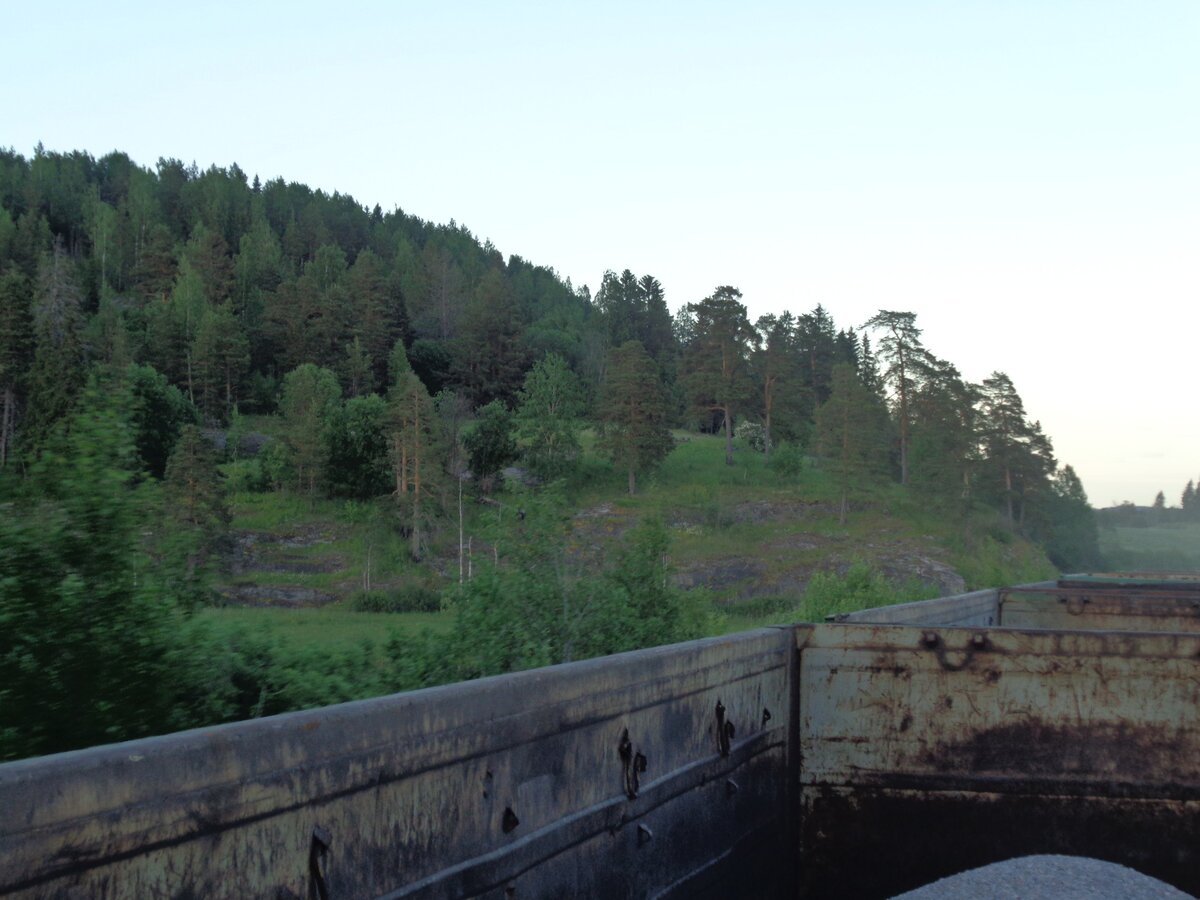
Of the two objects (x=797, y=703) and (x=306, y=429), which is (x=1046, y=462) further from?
(x=797, y=703)

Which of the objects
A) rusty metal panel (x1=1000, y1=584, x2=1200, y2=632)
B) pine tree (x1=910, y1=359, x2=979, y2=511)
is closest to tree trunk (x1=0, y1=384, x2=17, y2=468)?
rusty metal panel (x1=1000, y1=584, x2=1200, y2=632)

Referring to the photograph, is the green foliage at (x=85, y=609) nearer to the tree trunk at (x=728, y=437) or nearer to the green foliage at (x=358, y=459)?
the green foliage at (x=358, y=459)

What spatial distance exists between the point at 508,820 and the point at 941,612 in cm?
822

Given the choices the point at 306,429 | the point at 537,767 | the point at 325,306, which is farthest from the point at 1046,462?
the point at 537,767

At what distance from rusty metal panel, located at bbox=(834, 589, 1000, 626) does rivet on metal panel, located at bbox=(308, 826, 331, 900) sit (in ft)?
19.2

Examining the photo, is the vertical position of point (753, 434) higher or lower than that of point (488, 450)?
higher

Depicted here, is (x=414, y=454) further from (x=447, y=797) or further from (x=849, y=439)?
(x=447, y=797)

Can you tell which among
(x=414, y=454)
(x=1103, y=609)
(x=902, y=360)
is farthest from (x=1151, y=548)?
(x=1103, y=609)

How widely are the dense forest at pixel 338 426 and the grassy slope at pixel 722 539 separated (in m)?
2.39

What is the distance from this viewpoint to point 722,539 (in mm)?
94375

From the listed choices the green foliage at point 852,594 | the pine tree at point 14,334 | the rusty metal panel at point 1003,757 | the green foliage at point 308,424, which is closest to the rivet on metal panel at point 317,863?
the rusty metal panel at point 1003,757

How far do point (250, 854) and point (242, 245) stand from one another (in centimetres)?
19006

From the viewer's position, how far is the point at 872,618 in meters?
9.96

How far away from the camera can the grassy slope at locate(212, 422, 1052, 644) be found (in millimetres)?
85250
